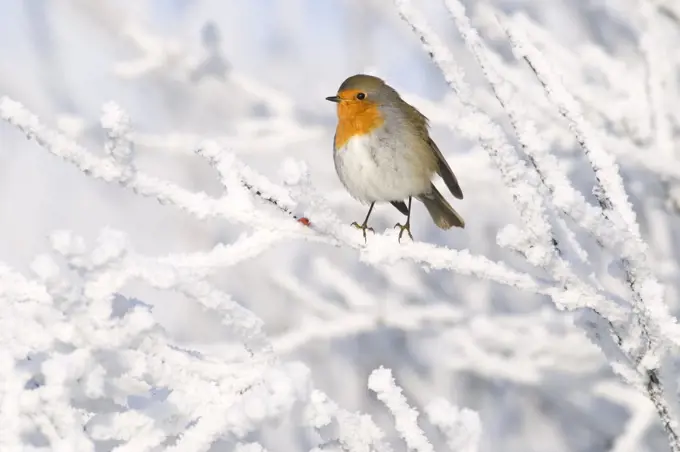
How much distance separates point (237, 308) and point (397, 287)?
353 cm

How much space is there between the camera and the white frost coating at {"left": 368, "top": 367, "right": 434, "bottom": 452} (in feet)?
6.21

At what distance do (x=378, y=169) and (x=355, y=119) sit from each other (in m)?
0.23

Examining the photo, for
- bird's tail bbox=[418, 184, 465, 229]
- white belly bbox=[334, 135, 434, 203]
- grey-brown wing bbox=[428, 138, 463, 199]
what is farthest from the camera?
bird's tail bbox=[418, 184, 465, 229]

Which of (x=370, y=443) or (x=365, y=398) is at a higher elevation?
(x=365, y=398)

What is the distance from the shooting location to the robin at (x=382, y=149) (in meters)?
3.43

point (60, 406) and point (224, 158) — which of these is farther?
point (224, 158)

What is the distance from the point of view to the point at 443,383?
246 inches

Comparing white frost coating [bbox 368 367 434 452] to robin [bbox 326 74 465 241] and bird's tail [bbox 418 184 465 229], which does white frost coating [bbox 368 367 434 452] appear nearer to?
robin [bbox 326 74 465 241]

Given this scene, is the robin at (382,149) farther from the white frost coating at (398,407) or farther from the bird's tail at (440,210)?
the white frost coating at (398,407)

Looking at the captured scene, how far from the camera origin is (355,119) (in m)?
3.50

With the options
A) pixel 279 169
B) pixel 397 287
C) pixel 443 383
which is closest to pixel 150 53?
pixel 397 287

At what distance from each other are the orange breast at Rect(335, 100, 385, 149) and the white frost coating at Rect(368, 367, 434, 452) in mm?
1659

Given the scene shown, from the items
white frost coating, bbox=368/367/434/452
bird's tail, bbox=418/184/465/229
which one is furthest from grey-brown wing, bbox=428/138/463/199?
white frost coating, bbox=368/367/434/452

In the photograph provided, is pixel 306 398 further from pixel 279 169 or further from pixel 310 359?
pixel 310 359
